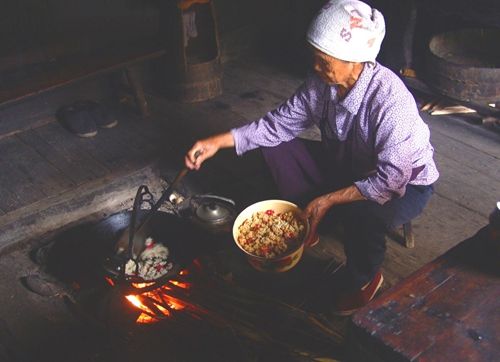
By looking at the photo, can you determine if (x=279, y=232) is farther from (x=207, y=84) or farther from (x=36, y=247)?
(x=207, y=84)

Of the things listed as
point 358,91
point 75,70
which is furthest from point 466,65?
point 75,70

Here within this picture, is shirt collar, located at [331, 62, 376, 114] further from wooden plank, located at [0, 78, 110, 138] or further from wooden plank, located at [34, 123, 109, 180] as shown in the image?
wooden plank, located at [0, 78, 110, 138]

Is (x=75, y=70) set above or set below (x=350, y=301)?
above

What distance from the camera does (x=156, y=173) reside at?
4.64 meters


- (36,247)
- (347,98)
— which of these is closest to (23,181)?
(36,247)

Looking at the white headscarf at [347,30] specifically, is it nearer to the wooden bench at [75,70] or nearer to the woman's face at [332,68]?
the woman's face at [332,68]

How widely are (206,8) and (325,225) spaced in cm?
282

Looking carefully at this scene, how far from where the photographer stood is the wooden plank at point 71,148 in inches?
181

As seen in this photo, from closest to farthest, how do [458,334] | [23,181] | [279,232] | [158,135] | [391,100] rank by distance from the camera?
Answer: [458,334] → [391,100] → [279,232] → [23,181] → [158,135]

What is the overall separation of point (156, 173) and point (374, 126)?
7.05 feet

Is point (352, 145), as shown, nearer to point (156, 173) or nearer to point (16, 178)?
point (156, 173)

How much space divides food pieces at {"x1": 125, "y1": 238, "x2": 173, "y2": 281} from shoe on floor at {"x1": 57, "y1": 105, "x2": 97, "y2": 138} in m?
1.80

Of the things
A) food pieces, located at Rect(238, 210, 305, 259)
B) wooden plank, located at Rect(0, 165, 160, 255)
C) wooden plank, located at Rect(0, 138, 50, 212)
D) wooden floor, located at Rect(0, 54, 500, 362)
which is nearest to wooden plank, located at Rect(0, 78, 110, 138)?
wooden floor, located at Rect(0, 54, 500, 362)

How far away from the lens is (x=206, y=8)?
5660 mm
